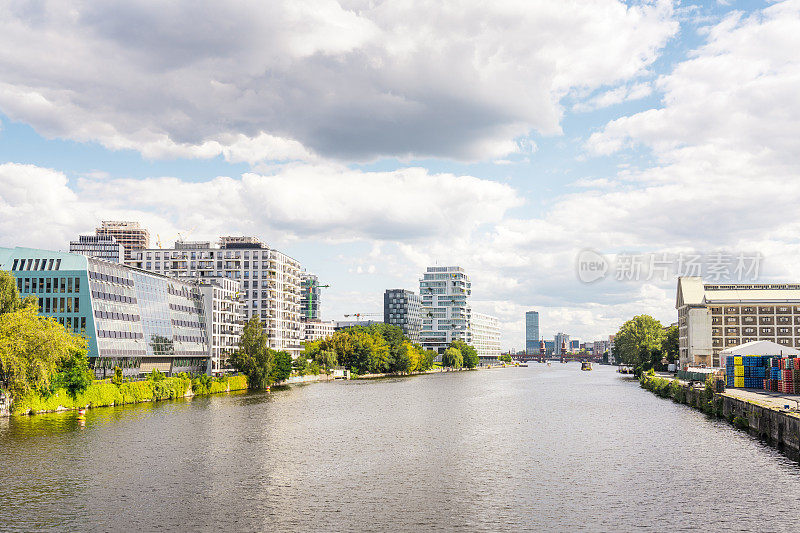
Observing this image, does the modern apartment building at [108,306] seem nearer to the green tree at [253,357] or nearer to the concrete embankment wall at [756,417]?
the green tree at [253,357]

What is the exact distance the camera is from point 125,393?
390 ft

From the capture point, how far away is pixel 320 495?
163ft

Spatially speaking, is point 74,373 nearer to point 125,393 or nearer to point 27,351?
point 27,351

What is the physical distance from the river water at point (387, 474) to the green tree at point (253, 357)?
64.3 metres

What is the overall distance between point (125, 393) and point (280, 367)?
201 feet

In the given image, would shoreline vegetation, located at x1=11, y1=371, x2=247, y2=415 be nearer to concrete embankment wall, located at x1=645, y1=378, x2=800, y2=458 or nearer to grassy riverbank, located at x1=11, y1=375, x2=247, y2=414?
grassy riverbank, located at x1=11, y1=375, x2=247, y2=414

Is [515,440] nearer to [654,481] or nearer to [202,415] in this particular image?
[654,481]

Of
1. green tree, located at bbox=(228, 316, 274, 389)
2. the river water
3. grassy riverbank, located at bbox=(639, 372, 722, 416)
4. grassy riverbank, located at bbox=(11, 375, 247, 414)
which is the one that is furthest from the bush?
grassy riverbank, located at bbox=(639, 372, 722, 416)

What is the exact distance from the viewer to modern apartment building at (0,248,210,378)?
135750mm

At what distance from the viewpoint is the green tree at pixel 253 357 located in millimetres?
165375

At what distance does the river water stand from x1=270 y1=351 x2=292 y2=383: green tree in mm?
72495

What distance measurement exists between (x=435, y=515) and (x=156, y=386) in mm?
97922

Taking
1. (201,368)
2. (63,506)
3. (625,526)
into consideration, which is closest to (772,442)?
(625,526)

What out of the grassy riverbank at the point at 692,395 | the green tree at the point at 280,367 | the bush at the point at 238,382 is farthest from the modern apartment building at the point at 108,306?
the grassy riverbank at the point at 692,395
